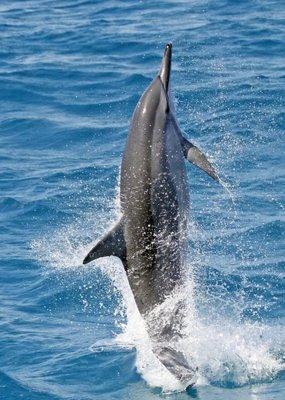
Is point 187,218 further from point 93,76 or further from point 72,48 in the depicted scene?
point 72,48

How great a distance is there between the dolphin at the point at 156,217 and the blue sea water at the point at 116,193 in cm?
40

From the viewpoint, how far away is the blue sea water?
11.2 metres

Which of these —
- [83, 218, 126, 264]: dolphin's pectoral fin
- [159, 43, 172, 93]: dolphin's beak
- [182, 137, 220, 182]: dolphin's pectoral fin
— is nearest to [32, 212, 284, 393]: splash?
[83, 218, 126, 264]: dolphin's pectoral fin

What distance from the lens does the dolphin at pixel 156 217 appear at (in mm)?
10086

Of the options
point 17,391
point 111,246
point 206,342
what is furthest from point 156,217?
point 17,391

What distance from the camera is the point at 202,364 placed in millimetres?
10945

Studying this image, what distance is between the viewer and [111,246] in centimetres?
1001

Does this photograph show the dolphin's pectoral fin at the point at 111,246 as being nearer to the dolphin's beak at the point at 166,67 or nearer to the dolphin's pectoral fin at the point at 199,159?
the dolphin's pectoral fin at the point at 199,159

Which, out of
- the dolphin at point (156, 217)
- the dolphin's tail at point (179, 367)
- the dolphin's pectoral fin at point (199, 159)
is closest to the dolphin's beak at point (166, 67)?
the dolphin at point (156, 217)

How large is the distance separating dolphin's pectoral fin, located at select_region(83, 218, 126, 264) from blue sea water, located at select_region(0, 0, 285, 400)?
3.50 feet

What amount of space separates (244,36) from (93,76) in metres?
3.84

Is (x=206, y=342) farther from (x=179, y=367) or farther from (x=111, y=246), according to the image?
(x=111, y=246)

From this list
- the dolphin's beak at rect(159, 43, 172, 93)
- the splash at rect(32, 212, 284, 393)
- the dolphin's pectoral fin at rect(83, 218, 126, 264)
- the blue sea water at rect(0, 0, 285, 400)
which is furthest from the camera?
the blue sea water at rect(0, 0, 285, 400)

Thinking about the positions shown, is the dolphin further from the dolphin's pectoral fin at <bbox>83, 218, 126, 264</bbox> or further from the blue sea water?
the blue sea water
